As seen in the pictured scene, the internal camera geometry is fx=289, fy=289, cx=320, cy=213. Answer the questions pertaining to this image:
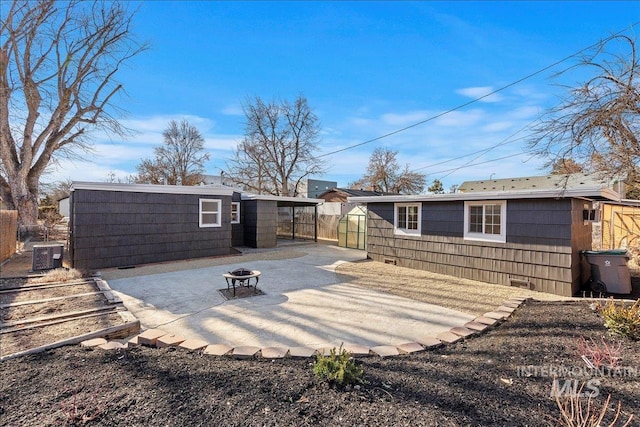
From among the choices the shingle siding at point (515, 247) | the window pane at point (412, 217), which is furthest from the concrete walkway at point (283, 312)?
the window pane at point (412, 217)

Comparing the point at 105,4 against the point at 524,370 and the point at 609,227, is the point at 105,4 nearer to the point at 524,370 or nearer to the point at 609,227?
the point at 524,370

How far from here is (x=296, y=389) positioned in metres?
2.06

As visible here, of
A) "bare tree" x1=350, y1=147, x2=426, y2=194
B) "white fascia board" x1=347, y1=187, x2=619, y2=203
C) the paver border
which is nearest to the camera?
the paver border

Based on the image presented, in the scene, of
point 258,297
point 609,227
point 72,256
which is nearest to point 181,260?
point 72,256

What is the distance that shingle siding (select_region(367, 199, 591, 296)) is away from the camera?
5727 millimetres

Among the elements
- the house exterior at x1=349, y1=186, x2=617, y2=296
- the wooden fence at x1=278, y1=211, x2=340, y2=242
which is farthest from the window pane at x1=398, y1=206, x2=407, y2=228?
the wooden fence at x1=278, y1=211, x2=340, y2=242

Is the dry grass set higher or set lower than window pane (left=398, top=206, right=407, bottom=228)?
lower

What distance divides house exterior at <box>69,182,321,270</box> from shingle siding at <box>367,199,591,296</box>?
6238 mm

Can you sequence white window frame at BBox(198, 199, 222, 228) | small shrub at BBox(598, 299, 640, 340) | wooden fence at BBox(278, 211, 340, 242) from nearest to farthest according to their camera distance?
small shrub at BBox(598, 299, 640, 340), white window frame at BBox(198, 199, 222, 228), wooden fence at BBox(278, 211, 340, 242)

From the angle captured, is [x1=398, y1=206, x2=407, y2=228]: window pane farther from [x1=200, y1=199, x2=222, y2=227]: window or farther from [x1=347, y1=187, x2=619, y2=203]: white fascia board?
[x1=200, y1=199, x2=222, y2=227]: window

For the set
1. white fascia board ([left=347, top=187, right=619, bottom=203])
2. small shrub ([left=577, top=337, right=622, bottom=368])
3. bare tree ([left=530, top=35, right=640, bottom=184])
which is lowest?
small shrub ([left=577, top=337, right=622, bottom=368])

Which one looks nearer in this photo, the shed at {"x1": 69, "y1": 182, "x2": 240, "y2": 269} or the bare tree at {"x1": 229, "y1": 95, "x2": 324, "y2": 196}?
the shed at {"x1": 69, "y1": 182, "x2": 240, "y2": 269}

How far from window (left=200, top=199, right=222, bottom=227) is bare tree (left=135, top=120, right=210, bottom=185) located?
18289 mm

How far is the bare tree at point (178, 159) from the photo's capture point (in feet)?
84.1
